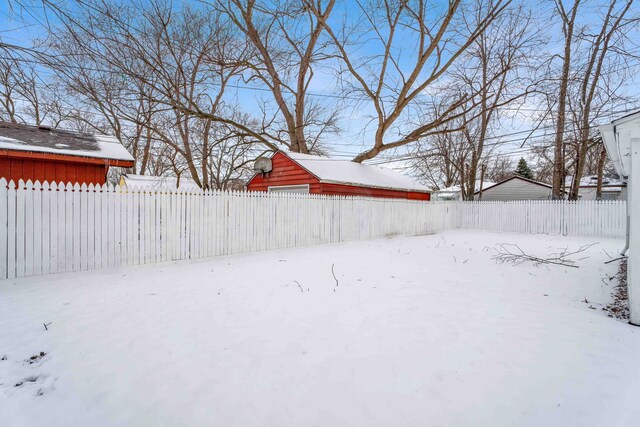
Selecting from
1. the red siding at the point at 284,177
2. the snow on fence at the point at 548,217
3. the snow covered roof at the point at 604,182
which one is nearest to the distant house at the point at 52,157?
the red siding at the point at 284,177

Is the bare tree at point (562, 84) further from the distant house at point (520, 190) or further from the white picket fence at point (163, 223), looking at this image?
the distant house at point (520, 190)

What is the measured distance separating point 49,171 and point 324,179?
24.5 ft

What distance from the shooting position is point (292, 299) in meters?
3.87

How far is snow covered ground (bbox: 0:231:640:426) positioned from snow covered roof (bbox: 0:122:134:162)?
3.15m

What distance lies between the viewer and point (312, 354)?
2422 mm

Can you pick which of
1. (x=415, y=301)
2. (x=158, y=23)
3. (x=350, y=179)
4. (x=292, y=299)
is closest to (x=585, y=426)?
(x=415, y=301)

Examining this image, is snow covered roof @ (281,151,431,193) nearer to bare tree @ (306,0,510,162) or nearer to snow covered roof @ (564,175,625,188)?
bare tree @ (306,0,510,162)

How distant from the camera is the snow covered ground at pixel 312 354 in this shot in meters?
1.76

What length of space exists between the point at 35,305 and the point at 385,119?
43.8ft

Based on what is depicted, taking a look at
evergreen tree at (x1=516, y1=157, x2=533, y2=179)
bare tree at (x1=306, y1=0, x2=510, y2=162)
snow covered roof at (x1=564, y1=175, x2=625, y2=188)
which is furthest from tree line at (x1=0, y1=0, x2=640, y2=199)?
evergreen tree at (x1=516, y1=157, x2=533, y2=179)

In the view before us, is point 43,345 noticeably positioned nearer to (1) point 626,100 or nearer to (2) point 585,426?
(2) point 585,426

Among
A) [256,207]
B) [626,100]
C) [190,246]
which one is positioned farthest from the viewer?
[626,100]

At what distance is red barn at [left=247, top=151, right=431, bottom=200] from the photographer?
36.8 feet

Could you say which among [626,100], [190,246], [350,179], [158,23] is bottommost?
[190,246]
